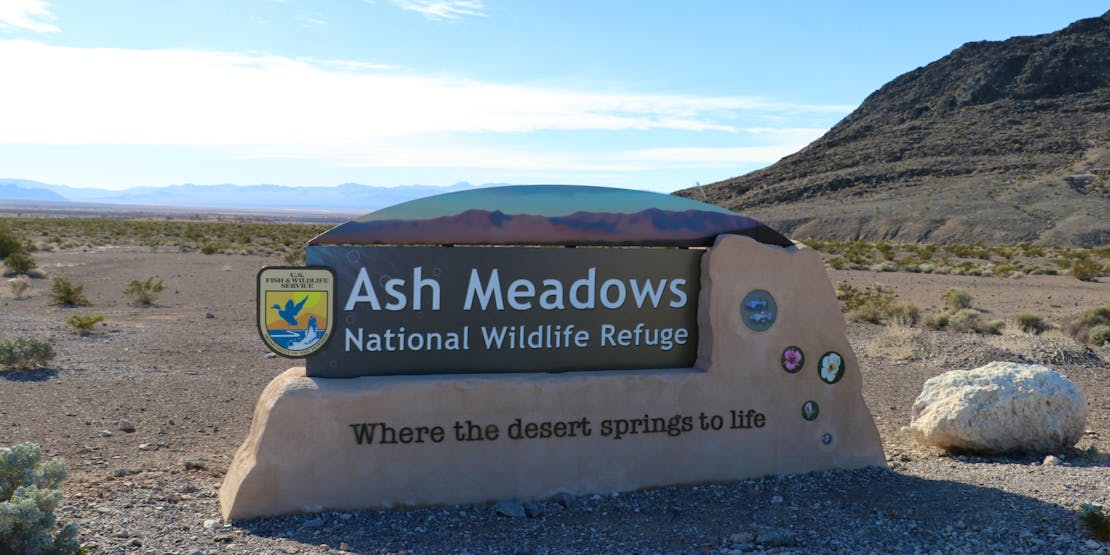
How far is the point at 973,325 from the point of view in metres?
18.0

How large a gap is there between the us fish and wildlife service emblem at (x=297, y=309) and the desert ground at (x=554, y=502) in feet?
3.92

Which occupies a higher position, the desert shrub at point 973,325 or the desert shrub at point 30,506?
the desert shrub at point 30,506

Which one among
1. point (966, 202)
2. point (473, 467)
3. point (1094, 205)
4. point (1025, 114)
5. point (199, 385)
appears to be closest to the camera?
point (473, 467)

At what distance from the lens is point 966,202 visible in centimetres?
6266

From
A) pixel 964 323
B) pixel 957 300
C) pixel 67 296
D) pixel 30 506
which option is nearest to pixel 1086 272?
pixel 957 300

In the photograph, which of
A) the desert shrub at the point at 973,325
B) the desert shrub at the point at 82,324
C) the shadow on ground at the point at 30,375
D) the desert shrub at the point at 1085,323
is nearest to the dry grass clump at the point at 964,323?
the desert shrub at the point at 973,325

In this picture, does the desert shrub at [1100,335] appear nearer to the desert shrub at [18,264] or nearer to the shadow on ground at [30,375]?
the shadow on ground at [30,375]

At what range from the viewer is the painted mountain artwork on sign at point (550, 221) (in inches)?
278

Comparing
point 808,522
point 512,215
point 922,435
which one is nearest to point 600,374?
point 512,215

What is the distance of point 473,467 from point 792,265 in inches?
117

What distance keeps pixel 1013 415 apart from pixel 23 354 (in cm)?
1150

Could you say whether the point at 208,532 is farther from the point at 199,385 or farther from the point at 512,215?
the point at 199,385

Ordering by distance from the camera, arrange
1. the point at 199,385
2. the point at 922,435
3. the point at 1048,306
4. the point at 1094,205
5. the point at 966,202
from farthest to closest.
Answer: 1. the point at 966,202
2. the point at 1094,205
3. the point at 1048,306
4. the point at 199,385
5. the point at 922,435

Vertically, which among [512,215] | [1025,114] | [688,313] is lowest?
[688,313]
